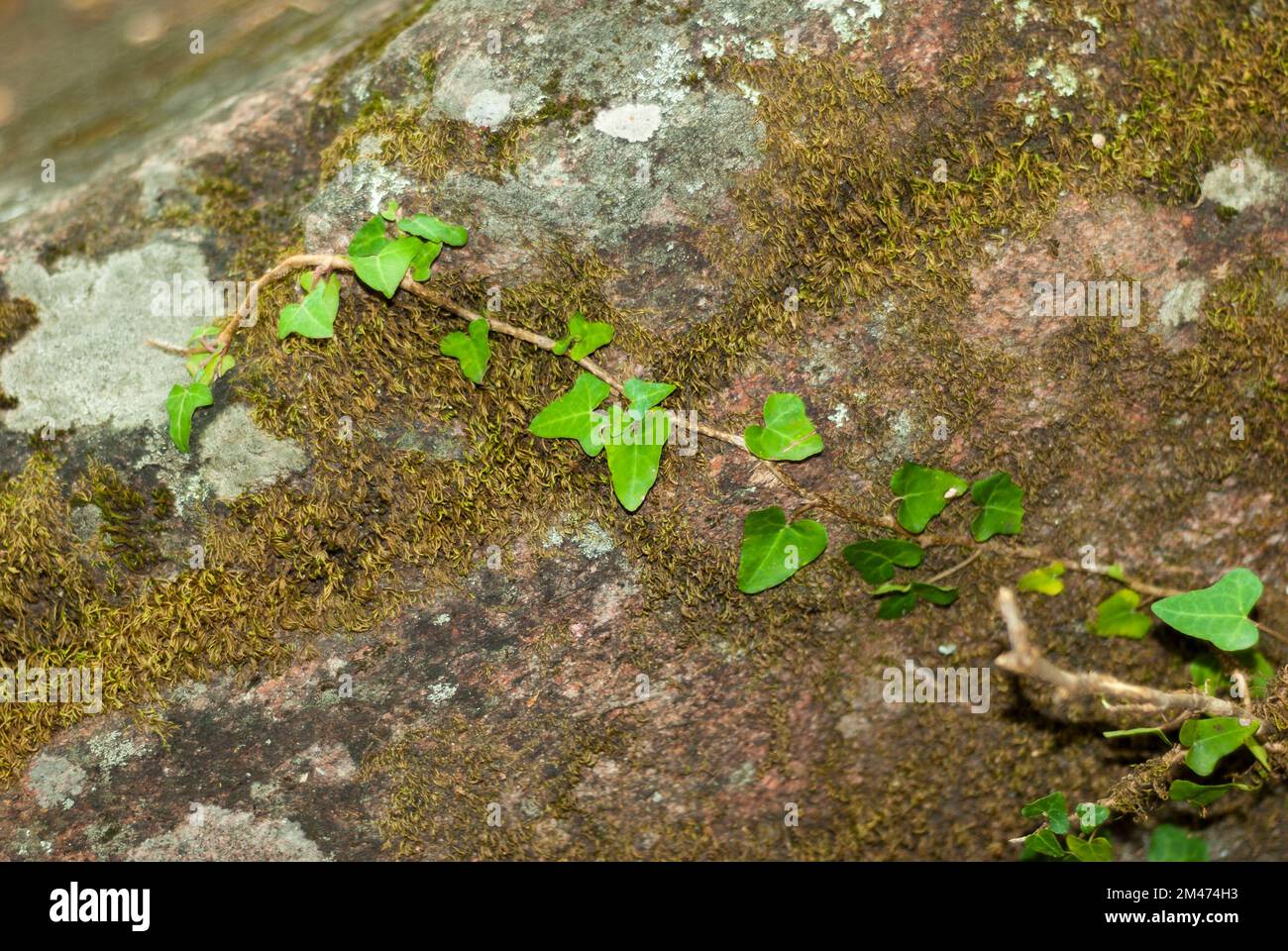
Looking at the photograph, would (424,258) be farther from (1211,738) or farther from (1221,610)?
(1211,738)

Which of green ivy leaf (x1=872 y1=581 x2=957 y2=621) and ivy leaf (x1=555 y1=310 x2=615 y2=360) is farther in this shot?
green ivy leaf (x1=872 y1=581 x2=957 y2=621)

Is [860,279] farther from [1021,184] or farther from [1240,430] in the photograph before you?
[1240,430]

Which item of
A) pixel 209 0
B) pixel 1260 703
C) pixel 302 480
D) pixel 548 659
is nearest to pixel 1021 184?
pixel 1260 703

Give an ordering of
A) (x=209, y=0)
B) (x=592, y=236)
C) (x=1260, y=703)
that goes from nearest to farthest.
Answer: (x=592, y=236)
(x=1260, y=703)
(x=209, y=0)

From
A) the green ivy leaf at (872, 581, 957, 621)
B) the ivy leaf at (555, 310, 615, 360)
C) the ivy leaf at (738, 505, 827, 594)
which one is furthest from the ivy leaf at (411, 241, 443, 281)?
the green ivy leaf at (872, 581, 957, 621)

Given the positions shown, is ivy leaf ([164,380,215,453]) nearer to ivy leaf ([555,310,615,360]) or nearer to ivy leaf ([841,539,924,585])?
ivy leaf ([555,310,615,360])

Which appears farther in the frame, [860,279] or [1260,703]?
[1260,703]

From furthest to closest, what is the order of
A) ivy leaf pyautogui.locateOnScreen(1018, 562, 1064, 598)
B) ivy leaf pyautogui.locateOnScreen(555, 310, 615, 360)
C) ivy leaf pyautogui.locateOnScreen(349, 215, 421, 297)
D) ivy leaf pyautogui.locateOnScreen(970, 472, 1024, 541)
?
ivy leaf pyautogui.locateOnScreen(1018, 562, 1064, 598)
ivy leaf pyautogui.locateOnScreen(970, 472, 1024, 541)
ivy leaf pyautogui.locateOnScreen(555, 310, 615, 360)
ivy leaf pyautogui.locateOnScreen(349, 215, 421, 297)
